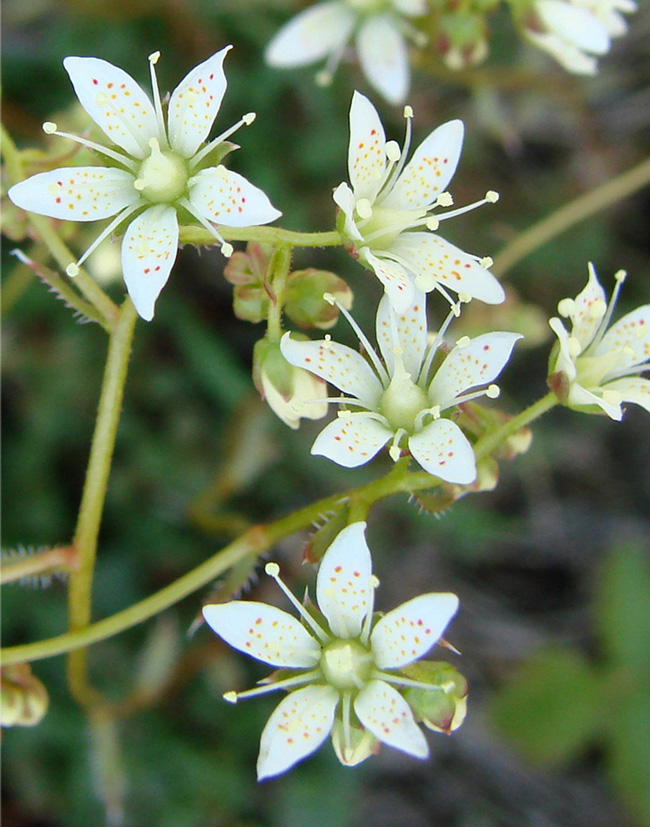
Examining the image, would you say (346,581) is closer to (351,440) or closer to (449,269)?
(351,440)

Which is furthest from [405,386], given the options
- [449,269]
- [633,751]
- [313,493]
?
[633,751]

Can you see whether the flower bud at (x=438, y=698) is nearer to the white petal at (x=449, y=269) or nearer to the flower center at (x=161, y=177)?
the white petal at (x=449, y=269)

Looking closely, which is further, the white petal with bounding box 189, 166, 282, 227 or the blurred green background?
the blurred green background

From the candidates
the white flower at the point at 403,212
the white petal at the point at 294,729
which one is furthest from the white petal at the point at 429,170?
the white petal at the point at 294,729

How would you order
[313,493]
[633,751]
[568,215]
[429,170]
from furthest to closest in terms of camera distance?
[313,493] → [633,751] → [568,215] → [429,170]

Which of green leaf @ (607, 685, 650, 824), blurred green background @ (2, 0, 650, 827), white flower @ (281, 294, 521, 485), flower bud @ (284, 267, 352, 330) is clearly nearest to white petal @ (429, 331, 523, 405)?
white flower @ (281, 294, 521, 485)

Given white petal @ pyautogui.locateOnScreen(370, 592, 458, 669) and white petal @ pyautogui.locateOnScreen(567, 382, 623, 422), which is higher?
white petal @ pyautogui.locateOnScreen(567, 382, 623, 422)

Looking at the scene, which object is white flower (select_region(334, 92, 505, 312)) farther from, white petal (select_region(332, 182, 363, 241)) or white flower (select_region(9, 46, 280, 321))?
white flower (select_region(9, 46, 280, 321))
